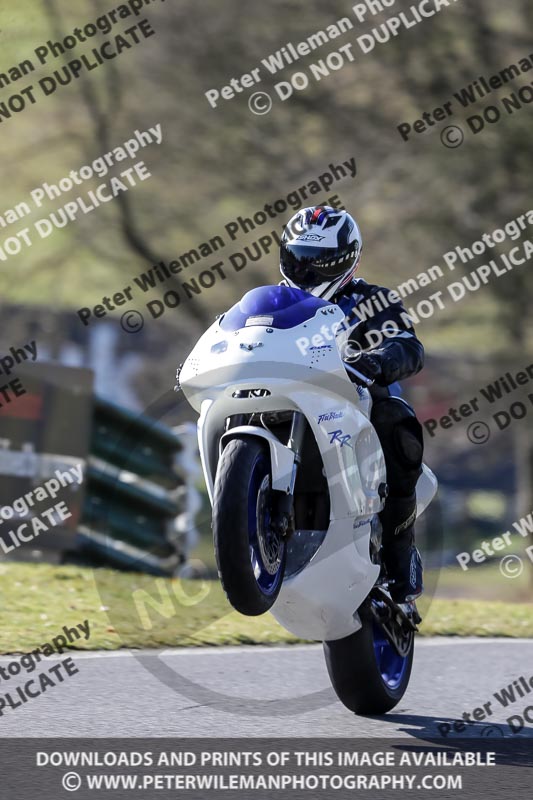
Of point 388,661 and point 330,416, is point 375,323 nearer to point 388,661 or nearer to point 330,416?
point 330,416

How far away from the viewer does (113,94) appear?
15578mm

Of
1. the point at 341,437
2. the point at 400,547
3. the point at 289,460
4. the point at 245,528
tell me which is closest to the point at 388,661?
the point at 400,547

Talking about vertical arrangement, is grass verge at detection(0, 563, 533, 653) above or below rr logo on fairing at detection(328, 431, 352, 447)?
below

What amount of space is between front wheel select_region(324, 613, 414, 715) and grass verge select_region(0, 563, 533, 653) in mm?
744

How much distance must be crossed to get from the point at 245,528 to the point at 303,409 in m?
0.58

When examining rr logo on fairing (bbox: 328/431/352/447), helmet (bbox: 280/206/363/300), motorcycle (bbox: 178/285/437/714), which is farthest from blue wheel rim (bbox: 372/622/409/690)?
helmet (bbox: 280/206/363/300)

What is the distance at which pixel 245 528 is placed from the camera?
16.1ft

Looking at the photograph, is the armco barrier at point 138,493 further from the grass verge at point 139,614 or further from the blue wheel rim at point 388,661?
the blue wheel rim at point 388,661

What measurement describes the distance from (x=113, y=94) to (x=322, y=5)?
2.47 metres

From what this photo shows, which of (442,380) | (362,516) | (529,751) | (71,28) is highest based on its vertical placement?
(71,28)

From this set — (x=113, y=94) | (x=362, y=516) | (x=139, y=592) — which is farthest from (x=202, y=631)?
(x=113, y=94)

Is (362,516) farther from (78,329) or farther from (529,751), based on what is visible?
(78,329)

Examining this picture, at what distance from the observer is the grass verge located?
732cm

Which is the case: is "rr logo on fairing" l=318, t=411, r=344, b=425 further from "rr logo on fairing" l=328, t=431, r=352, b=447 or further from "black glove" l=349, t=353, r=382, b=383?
"black glove" l=349, t=353, r=382, b=383
